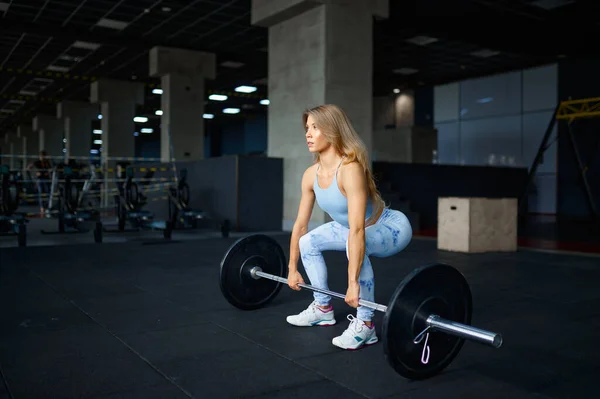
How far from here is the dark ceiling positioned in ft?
31.7

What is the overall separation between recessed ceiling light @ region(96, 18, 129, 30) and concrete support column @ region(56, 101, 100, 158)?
999 cm

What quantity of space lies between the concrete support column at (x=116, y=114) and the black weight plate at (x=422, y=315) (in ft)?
50.6

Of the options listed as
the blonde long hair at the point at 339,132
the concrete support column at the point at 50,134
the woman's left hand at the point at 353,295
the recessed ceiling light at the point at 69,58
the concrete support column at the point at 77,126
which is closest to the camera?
the woman's left hand at the point at 353,295

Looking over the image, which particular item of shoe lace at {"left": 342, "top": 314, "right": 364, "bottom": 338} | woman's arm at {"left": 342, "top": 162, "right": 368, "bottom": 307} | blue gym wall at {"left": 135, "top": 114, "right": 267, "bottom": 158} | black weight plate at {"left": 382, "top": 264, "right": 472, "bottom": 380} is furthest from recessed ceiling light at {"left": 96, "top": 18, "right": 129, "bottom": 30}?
blue gym wall at {"left": 135, "top": 114, "right": 267, "bottom": 158}

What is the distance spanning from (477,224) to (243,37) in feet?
25.7

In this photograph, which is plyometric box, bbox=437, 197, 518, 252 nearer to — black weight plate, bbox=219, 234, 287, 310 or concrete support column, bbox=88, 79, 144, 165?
black weight plate, bbox=219, 234, 287, 310

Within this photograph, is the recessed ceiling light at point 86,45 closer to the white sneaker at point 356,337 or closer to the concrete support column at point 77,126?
the concrete support column at point 77,126

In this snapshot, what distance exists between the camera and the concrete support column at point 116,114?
53.1 feet

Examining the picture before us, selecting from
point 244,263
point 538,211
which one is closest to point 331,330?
point 244,263

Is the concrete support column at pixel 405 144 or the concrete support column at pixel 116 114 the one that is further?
the concrete support column at pixel 116 114

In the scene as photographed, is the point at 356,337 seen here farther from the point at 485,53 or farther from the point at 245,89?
the point at 245,89

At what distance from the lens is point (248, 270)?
→ 296 centimetres

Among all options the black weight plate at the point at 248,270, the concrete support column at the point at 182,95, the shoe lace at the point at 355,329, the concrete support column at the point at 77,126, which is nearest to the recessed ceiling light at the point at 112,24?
the concrete support column at the point at 182,95

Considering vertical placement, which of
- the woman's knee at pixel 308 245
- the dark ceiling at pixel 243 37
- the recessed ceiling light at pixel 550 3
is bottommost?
the woman's knee at pixel 308 245
